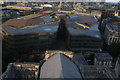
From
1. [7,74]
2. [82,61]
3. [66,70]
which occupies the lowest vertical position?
[82,61]

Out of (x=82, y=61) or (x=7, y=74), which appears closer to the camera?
(x=7, y=74)

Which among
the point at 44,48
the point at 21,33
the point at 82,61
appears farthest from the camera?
the point at 44,48

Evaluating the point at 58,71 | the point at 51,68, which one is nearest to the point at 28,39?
the point at 51,68

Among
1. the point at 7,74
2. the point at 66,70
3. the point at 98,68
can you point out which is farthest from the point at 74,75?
the point at 7,74

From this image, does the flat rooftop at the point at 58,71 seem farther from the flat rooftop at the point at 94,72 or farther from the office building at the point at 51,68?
the flat rooftop at the point at 94,72

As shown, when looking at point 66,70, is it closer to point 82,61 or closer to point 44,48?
point 82,61

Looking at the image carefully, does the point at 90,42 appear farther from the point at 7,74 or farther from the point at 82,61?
the point at 7,74

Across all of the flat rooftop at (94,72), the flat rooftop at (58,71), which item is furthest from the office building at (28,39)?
the flat rooftop at (94,72)

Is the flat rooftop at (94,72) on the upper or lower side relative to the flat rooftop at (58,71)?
lower

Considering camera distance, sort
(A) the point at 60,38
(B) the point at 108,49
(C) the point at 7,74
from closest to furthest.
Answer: (C) the point at 7,74, (B) the point at 108,49, (A) the point at 60,38

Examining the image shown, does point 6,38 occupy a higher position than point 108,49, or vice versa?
point 6,38

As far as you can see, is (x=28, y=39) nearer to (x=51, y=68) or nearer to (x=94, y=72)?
(x=51, y=68)
